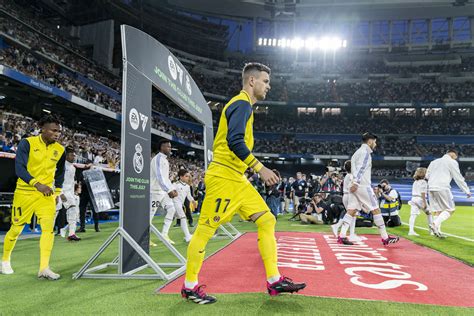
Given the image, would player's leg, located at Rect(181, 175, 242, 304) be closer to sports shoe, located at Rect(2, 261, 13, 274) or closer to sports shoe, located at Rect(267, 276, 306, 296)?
sports shoe, located at Rect(267, 276, 306, 296)

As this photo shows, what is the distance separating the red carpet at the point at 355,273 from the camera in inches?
147

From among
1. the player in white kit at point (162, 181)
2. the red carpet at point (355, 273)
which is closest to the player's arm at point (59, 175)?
the player in white kit at point (162, 181)

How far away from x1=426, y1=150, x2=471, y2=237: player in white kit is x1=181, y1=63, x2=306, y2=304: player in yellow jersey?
692cm

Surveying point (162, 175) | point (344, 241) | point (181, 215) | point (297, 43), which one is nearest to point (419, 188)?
point (344, 241)

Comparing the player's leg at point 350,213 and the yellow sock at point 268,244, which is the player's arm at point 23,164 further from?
the player's leg at point 350,213

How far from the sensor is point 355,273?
469 cm

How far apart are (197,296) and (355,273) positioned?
7.74 feet

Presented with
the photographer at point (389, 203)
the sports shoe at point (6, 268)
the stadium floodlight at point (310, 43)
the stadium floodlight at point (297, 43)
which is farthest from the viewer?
the stadium floodlight at point (297, 43)

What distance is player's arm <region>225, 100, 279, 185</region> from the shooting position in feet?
10.6

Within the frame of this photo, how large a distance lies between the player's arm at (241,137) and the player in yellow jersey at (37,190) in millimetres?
2508

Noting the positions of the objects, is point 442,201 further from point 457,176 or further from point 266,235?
point 266,235

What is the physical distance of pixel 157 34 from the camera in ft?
149

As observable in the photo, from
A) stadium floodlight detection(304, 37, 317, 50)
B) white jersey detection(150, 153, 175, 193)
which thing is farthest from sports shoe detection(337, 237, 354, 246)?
stadium floodlight detection(304, 37, 317, 50)

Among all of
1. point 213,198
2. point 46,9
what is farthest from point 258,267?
point 46,9
